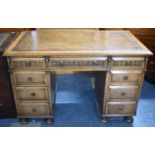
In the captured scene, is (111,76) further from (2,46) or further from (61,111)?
(2,46)

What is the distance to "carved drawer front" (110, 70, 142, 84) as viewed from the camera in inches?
61.4

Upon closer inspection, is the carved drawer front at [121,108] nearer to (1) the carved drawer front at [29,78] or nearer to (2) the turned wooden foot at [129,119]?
(2) the turned wooden foot at [129,119]

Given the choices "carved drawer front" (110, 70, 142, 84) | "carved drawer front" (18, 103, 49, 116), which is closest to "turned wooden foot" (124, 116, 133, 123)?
"carved drawer front" (110, 70, 142, 84)

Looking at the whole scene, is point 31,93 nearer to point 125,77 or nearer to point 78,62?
point 78,62

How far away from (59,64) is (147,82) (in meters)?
1.64

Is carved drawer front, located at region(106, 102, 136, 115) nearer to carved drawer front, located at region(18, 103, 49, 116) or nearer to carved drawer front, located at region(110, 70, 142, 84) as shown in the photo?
carved drawer front, located at region(110, 70, 142, 84)

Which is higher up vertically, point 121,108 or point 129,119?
point 121,108

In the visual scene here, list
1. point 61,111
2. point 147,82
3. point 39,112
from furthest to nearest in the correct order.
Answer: point 147,82 → point 61,111 → point 39,112

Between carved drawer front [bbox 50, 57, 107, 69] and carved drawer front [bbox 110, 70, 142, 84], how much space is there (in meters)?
0.14

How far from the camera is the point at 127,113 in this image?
1.81m

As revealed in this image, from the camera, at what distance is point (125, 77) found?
5.20 feet

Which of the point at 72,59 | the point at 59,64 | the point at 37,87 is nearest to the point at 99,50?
the point at 72,59

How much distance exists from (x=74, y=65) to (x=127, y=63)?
17.6 inches

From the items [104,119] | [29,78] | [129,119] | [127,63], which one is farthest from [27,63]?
[129,119]
